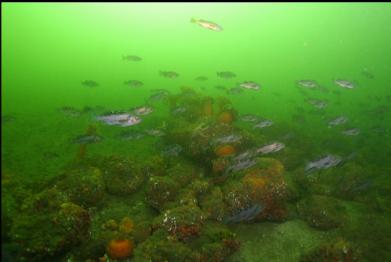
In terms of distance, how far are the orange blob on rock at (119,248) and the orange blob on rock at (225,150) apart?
17.2ft

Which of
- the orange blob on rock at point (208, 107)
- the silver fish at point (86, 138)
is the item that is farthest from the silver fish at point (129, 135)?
the orange blob on rock at point (208, 107)

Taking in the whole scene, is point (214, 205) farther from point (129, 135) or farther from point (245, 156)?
point (129, 135)

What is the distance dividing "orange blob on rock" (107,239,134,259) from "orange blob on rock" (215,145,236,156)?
5236 mm

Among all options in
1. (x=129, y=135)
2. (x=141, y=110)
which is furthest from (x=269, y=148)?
(x=129, y=135)

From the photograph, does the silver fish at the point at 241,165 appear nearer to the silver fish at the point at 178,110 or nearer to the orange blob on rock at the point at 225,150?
the orange blob on rock at the point at 225,150

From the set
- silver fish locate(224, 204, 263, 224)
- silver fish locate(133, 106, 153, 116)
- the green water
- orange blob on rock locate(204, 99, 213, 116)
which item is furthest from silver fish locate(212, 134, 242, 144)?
orange blob on rock locate(204, 99, 213, 116)

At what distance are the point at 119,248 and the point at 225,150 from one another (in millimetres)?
5810

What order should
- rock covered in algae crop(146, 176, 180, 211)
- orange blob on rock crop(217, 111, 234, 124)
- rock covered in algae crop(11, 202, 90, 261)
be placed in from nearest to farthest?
rock covered in algae crop(11, 202, 90, 261) → rock covered in algae crop(146, 176, 180, 211) → orange blob on rock crop(217, 111, 234, 124)

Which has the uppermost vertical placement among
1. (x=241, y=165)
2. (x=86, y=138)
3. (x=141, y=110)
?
(x=141, y=110)

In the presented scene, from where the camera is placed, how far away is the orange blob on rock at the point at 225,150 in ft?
39.1

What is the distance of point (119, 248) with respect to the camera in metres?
7.60

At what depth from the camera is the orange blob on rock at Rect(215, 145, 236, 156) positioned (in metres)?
11.9

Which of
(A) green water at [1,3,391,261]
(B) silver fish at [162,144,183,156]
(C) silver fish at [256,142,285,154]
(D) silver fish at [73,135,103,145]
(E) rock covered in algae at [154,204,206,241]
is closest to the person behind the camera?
(E) rock covered in algae at [154,204,206,241]

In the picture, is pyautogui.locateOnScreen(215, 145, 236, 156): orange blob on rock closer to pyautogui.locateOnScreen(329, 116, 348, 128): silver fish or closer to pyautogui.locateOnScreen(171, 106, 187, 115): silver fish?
pyautogui.locateOnScreen(171, 106, 187, 115): silver fish
